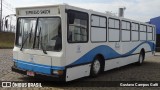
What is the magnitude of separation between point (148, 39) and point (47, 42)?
11.0 metres

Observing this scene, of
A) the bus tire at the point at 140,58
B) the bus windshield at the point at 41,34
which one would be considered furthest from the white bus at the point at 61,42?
the bus tire at the point at 140,58

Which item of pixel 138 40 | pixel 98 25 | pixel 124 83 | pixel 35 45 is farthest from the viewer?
pixel 138 40

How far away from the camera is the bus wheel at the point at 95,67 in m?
11.7

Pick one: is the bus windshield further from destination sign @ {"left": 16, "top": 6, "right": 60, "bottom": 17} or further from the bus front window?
Result: destination sign @ {"left": 16, "top": 6, "right": 60, "bottom": 17}

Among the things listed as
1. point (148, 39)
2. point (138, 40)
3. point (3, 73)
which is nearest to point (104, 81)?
point (3, 73)

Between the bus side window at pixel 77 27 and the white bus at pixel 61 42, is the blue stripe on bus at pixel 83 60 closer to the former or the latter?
the white bus at pixel 61 42

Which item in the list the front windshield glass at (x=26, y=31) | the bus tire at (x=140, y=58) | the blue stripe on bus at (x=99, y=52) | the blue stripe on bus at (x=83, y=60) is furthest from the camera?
the bus tire at (x=140, y=58)

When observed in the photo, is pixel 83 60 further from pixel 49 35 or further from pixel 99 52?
pixel 49 35

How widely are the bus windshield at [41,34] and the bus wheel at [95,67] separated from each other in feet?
7.71

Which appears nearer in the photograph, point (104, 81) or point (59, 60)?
point (59, 60)

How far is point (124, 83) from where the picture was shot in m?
11.2

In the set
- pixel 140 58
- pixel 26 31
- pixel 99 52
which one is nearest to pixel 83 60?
pixel 99 52

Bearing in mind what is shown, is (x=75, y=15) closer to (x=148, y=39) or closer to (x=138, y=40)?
(x=138, y=40)

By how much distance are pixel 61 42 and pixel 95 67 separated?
2669 millimetres
